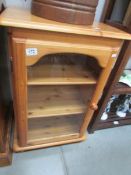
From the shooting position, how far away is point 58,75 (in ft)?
2.82

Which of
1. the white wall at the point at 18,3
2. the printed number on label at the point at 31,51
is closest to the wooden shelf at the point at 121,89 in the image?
the printed number on label at the point at 31,51

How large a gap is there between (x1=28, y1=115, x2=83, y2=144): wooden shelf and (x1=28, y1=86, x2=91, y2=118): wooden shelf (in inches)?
5.5

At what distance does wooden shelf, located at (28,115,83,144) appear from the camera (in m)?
1.16

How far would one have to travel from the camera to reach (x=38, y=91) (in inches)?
40.6

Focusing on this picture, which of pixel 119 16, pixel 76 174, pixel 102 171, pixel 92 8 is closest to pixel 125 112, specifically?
pixel 102 171

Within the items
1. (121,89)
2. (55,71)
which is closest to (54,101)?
(55,71)

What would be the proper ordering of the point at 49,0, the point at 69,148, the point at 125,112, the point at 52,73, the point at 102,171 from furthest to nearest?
the point at 125,112
the point at 69,148
the point at 102,171
the point at 52,73
the point at 49,0

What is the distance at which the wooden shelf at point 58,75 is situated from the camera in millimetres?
807

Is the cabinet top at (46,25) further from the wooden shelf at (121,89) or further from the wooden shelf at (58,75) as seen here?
the wooden shelf at (121,89)

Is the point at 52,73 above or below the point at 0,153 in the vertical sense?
above

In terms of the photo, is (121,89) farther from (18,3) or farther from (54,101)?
(18,3)

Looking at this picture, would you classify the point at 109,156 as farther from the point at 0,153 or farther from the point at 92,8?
the point at 92,8

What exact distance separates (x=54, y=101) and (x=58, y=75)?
256 mm

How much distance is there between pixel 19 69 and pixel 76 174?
0.83m
